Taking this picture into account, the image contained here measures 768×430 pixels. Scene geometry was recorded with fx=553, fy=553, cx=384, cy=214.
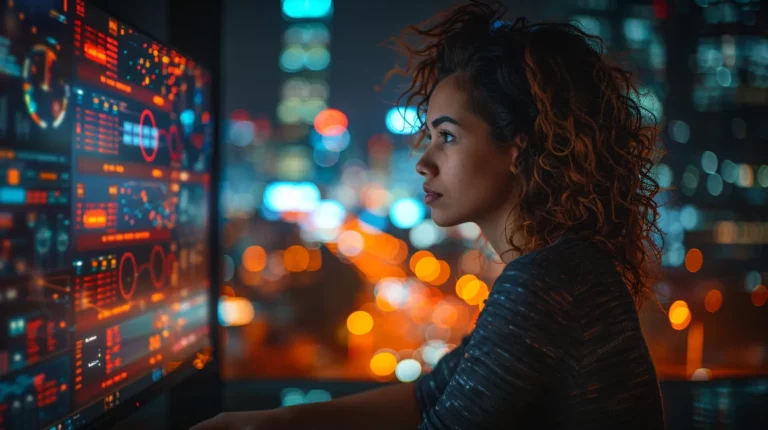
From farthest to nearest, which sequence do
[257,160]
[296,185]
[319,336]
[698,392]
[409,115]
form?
1. [319,336]
2. [257,160]
3. [296,185]
4. [698,392]
5. [409,115]

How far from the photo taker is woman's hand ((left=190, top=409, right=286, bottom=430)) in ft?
3.57

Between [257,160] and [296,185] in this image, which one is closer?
[296,185]

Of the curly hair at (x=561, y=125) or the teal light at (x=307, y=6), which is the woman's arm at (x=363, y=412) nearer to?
the curly hair at (x=561, y=125)

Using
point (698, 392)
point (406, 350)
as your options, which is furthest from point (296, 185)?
point (698, 392)

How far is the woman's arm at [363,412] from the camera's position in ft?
3.90

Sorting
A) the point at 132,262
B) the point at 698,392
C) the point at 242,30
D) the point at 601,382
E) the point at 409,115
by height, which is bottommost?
the point at 698,392

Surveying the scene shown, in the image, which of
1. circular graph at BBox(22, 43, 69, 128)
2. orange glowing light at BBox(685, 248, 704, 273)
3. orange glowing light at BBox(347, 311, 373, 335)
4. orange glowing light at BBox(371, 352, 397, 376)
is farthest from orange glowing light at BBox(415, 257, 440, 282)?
circular graph at BBox(22, 43, 69, 128)

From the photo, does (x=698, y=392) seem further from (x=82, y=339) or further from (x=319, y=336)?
(x=319, y=336)

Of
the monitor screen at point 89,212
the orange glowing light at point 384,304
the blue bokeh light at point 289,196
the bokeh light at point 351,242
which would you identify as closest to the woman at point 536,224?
the monitor screen at point 89,212

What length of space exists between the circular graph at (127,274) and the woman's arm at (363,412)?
0.40m

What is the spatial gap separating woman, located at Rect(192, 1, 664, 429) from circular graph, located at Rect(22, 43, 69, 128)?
62cm

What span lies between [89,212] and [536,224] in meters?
0.85

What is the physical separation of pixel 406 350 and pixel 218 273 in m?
28.0

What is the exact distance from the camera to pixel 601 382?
900 mm
